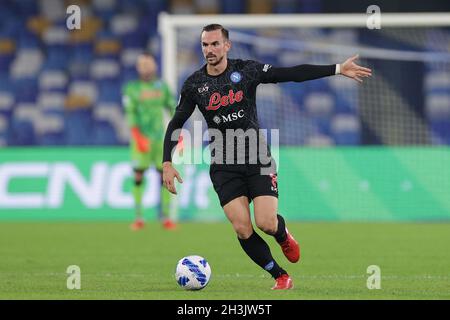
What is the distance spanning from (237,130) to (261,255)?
948mm

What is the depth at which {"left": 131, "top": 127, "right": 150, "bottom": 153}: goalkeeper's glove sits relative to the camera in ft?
49.9

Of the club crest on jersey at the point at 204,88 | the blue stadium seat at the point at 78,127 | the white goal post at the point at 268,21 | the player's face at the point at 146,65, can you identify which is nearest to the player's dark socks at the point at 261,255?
the club crest on jersey at the point at 204,88

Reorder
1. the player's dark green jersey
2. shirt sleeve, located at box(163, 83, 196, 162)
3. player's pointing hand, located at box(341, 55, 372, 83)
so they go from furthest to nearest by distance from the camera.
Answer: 1. the player's dark green jersey
2. shirt sleeve, located at box(163, 83, 196, 162)
3. player's pointing hand, located at box(341, 55, 372, 83)

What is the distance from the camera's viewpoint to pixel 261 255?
8.02 m

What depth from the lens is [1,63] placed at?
75.9 ft

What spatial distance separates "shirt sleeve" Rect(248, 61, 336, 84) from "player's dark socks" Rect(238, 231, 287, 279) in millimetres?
1183

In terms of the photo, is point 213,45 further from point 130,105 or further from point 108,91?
point 108,91

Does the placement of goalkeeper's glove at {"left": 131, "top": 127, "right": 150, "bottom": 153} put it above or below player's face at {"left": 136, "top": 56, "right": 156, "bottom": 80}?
below

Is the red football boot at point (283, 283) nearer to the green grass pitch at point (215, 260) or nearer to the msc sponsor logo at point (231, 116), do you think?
the green grass pitch at point (215, 260)

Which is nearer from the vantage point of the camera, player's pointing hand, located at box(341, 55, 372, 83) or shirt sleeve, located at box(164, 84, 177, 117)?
player's pointing hand, located at box(341, 55, 372, 83)

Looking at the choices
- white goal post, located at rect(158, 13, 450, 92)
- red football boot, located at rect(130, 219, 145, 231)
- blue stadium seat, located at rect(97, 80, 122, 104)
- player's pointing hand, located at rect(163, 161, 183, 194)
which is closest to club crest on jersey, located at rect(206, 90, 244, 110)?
player's pointing hand, located at rect(163, 161, 183, 194)

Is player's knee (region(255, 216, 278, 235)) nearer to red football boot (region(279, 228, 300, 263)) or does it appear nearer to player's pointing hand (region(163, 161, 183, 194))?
red football boot (region(279, 228, 300, 263))

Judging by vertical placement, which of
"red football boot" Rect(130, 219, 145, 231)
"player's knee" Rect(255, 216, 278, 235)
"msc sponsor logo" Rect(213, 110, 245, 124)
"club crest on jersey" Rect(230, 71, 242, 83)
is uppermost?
"club crest on jersey" Rect(230, 71, 242, 83)

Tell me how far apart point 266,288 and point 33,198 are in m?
9.49
